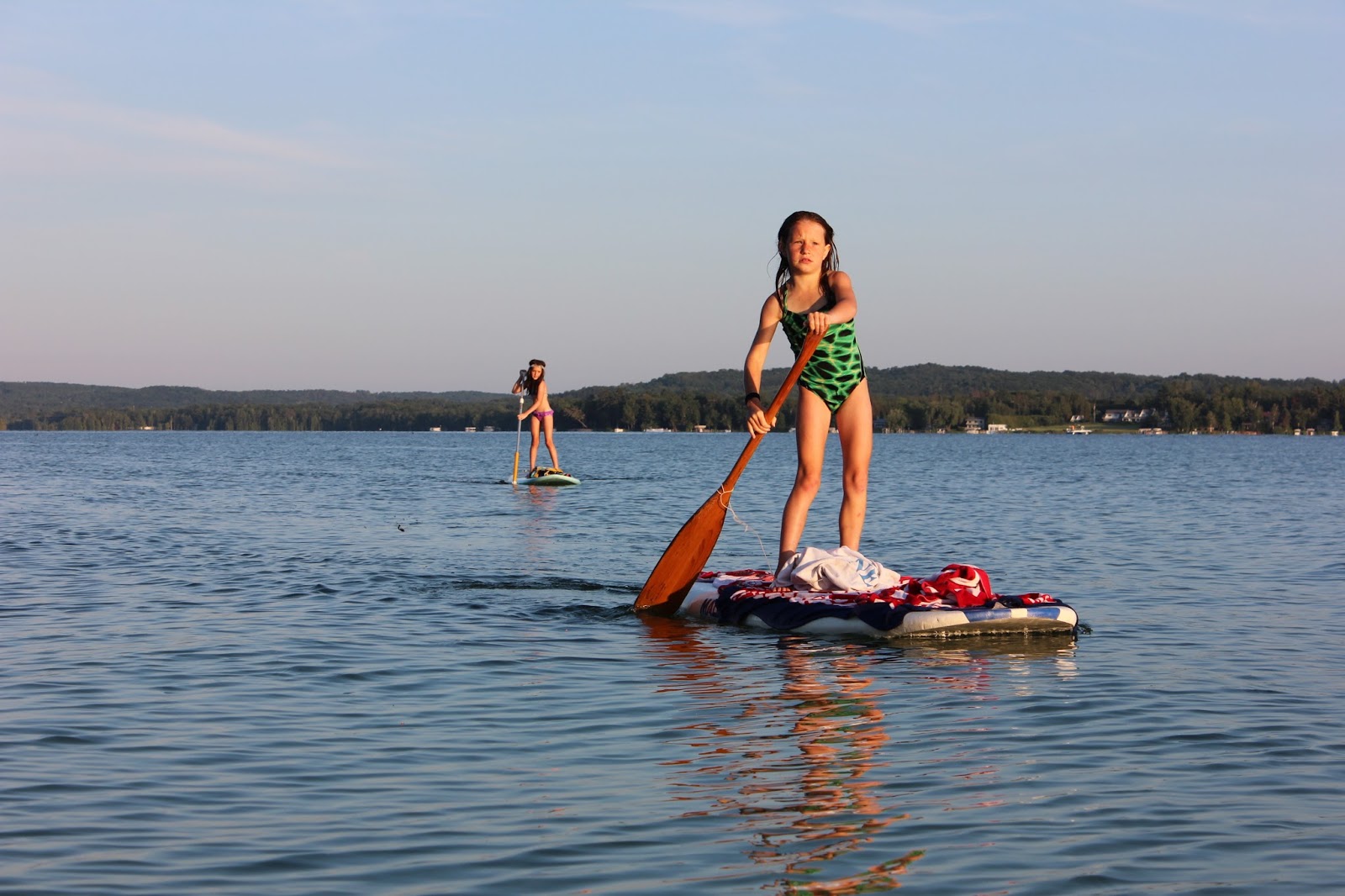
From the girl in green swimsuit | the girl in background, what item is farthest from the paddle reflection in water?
the girl in background

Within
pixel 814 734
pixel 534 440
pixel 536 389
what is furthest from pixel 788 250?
pixel 534 440

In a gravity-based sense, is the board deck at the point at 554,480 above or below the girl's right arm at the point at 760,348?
below

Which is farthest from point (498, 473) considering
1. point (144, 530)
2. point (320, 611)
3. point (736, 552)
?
point (320, 611)

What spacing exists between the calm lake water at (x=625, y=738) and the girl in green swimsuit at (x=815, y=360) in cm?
138

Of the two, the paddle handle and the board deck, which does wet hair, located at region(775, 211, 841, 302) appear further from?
the board deck

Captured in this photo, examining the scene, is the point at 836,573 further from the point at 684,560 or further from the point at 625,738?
the point at 625,738

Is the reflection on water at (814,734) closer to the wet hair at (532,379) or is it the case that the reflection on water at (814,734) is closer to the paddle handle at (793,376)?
the paddle handle at (793,376)

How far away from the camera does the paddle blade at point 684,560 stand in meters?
11.0

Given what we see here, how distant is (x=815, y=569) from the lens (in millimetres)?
10445

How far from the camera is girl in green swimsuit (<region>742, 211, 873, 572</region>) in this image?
10.1m

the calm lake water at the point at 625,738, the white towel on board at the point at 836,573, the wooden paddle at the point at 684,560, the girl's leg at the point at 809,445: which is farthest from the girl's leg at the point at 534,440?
the girl's leg at the point at 809,445

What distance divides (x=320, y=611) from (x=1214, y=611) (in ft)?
25.0

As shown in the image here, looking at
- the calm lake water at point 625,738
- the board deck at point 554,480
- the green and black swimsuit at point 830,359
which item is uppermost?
the green and black swimsuit at point 830,359

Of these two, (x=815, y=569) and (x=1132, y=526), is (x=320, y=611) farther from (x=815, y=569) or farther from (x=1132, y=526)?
(x=1132, y=526)
